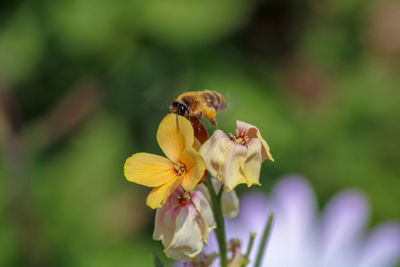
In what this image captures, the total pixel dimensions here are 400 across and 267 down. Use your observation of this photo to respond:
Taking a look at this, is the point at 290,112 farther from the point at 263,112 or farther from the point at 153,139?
the point at 153,139

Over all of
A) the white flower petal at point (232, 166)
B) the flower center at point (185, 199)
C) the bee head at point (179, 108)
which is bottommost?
the flower center at point (185, 199)

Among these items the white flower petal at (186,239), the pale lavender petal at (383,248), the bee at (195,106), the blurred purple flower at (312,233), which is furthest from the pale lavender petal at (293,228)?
the white flower petal at (186,239)

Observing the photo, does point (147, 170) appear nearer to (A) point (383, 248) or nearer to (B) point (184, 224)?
(B) point (184, 224)

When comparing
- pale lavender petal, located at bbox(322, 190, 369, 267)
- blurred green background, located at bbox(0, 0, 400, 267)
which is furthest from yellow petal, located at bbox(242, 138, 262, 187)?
blurred green background, located at bbox(0, 0, 400, 267)

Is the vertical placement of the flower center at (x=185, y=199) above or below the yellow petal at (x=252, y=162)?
below

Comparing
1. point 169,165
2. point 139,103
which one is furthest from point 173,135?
point 139,103

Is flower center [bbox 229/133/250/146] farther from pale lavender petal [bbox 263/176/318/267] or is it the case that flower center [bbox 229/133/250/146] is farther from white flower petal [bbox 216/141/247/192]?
pale lavender petal [bbox 263/176/318/267]

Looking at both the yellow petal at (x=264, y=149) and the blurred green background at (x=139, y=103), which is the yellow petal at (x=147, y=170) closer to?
the yellow petal at (x=264, y=149)
